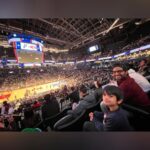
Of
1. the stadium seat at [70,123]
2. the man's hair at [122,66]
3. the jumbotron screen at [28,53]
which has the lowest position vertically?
the stadium seat at [70,123]

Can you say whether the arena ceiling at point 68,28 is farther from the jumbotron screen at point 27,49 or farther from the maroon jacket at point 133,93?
the maroon jacket at point 133,93

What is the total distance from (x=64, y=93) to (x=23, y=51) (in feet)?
2.18

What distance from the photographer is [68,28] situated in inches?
125

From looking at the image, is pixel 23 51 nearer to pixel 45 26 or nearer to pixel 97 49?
pixel 45 26

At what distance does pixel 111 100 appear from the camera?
3.05 meters

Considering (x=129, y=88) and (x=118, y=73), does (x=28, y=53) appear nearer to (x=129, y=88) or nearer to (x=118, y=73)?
(x=118, y=73)

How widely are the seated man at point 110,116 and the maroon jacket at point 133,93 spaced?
0.21 ft

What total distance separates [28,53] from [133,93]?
125cm

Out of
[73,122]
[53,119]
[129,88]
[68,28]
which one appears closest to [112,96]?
[129,88]

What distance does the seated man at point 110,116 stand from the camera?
119 inches

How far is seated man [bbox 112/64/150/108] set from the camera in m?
3.05

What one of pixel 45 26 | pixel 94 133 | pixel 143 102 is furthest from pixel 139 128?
pixel 45 26

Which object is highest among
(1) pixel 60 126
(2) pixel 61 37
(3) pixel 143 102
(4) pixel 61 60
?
(2) pixel 61 37

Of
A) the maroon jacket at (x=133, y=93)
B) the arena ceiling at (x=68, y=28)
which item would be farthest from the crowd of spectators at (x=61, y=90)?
the arena ceiling at (x=68, y=28)
